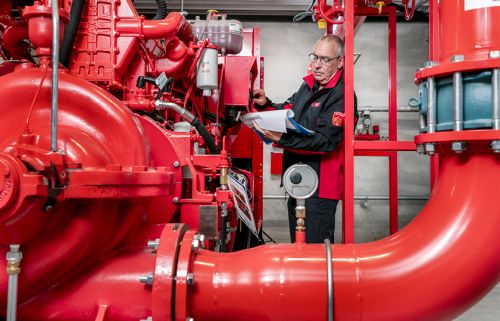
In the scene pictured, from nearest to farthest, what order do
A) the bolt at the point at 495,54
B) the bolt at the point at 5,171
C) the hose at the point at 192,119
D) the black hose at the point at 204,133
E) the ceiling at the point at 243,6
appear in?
the bolt at the point at 5,171 < the bolt at the point at 495,54 < the hose at the point at 192,119 < the black hose at the point at 204,133 < the ceiling at the point at 243,6

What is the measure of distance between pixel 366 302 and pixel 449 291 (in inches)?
8.9

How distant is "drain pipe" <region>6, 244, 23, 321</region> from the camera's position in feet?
3.57

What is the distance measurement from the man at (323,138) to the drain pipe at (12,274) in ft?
4.11

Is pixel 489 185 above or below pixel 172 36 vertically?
below

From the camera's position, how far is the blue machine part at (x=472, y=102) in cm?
114

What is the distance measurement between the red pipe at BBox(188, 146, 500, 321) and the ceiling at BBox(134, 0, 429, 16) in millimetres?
4598

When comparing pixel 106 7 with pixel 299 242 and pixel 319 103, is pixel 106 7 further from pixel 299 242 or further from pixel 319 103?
pixel 299 242

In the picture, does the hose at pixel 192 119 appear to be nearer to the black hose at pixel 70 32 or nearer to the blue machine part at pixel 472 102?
the black hose at pixel 70 32

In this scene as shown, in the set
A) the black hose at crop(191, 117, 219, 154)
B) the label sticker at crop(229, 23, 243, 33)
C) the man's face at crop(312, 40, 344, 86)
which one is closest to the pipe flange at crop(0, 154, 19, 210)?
the black hose at crop(191, 117, 219, 154)

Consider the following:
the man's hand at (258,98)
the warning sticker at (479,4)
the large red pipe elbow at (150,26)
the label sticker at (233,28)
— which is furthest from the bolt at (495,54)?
the label sticker at (233,28)

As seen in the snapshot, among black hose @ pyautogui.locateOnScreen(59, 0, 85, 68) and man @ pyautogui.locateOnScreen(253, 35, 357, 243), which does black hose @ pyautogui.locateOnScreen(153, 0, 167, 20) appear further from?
man @ pyautogui.locateOnScreen(253, 35, 357, 243)

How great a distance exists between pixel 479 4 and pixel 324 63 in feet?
3.63

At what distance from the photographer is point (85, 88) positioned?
1365 millimetres

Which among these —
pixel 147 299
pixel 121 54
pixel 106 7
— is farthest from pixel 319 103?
pixel 147 299
